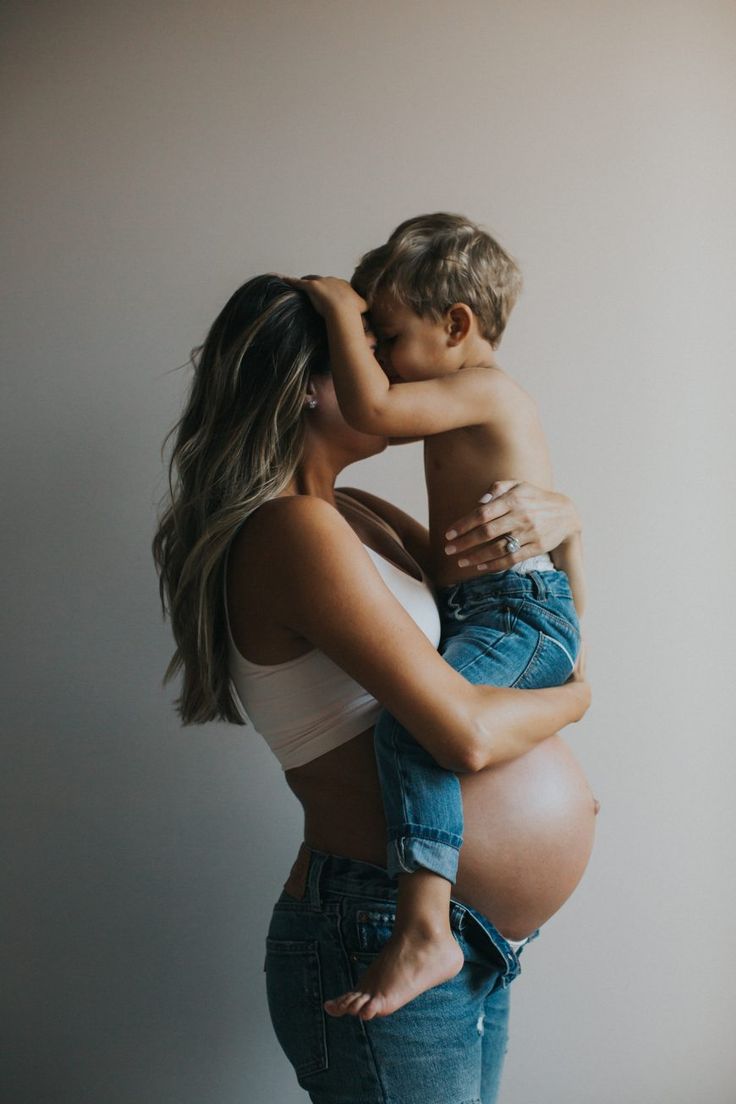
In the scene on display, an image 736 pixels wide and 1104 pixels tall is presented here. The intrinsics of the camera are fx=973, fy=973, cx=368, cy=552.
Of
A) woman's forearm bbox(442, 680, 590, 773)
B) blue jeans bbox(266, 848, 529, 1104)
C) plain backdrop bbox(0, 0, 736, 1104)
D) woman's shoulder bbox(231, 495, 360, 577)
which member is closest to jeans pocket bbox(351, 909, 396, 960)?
blue jeans bbox(266, 848, 529, 1104)

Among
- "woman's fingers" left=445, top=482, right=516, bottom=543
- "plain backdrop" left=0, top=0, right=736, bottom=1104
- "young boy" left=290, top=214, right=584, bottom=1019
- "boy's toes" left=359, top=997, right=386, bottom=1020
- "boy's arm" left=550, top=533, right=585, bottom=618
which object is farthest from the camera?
"plain backdrop" left=0, top=0, right=736, bottom=1104

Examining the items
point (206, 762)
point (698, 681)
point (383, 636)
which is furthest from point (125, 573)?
point (698, 681)

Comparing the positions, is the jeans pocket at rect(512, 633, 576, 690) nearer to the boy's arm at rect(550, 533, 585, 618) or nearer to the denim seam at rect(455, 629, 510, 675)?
the denim seam at rect(455, 629, 510, 675)

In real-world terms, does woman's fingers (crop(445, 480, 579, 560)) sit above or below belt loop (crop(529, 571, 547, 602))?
above

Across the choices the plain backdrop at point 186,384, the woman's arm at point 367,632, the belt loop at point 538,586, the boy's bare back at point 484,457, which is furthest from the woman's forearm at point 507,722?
the plain backdrop at point 186,384

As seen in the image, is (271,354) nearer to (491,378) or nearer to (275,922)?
(491,378)

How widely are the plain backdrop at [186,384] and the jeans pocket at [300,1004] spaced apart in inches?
25.9

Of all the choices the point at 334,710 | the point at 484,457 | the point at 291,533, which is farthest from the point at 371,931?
the point at 484,457

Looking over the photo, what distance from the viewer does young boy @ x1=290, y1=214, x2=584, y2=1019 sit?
127cm

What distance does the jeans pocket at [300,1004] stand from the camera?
3.87 feet

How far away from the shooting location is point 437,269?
1.42 metres

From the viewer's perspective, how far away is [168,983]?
1.86 m

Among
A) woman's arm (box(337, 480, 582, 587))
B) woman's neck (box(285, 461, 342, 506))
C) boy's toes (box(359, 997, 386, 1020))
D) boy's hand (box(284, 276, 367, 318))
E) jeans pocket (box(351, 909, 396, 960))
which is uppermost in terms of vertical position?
boy's hand (box(284, 276, 367, 318))

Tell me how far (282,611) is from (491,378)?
0.53 metres
